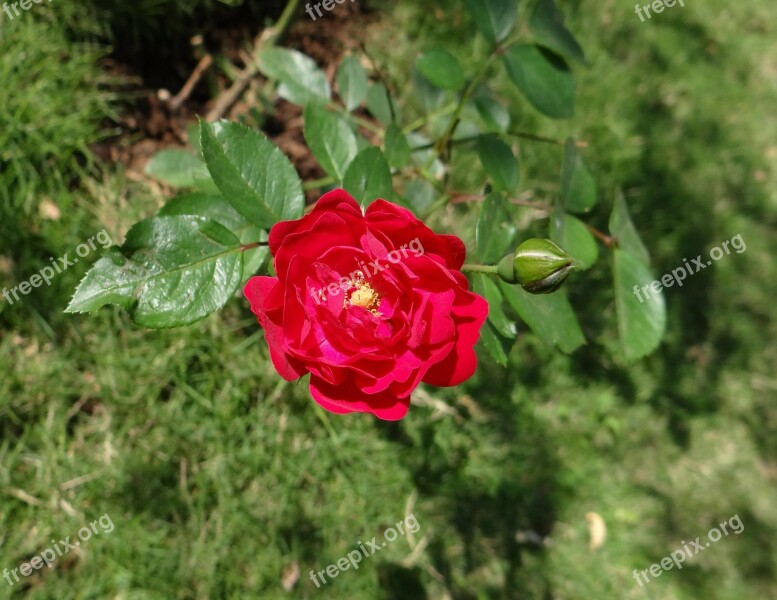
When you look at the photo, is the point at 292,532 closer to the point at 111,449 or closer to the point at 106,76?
the point at 111,449

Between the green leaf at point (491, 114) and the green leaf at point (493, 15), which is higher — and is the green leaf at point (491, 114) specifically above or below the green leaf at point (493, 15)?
below

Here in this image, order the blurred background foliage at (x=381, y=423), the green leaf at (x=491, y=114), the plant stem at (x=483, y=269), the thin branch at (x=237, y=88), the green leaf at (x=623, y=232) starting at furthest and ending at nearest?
1. the thin branch at (x=237, y=88)
2. the blurred background foliage at (x=381, y=423)
3. the green leaf at (x=491, y=114)
4. the green leaf at (x=623, y=232)
5. the plant stem at (x=483, y=269)

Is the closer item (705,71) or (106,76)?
(106,76)

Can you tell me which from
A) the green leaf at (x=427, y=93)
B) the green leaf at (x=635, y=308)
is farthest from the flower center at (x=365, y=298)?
the green leaf at (x=427, y=93)

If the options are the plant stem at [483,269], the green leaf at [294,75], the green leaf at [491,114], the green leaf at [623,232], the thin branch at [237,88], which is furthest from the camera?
the thin branch at [237,88]

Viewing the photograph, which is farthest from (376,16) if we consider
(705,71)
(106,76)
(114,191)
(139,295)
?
(139,295)

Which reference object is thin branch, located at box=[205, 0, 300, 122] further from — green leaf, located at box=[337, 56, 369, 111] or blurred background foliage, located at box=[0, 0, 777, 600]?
green leaf, located at box=[337, 56, 369, 111]

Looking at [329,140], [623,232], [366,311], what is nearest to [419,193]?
[329,140]

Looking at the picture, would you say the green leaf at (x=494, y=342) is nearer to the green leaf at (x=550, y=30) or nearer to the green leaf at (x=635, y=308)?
the green leaf at (x=635, y=308)
